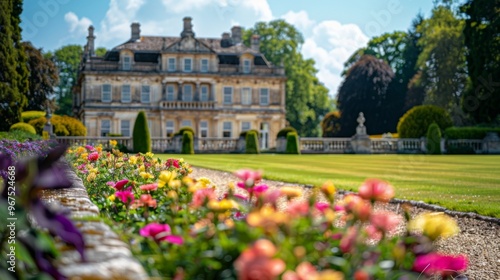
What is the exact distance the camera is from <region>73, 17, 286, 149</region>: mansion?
45969mm

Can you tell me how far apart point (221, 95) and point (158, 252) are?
45.7 meters

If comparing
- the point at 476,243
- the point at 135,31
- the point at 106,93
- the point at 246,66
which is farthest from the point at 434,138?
the point at 135,31

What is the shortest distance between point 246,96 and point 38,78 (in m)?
16.7

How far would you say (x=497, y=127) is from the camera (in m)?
34.1

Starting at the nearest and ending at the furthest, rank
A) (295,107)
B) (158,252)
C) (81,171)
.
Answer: (158,252) < (81,171) < (295,107)

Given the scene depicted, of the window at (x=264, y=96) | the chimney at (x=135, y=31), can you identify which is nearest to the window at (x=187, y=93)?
the window at (x=264, y=96)

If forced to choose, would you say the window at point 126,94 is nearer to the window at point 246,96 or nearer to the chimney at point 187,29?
the chimney at point 187,29

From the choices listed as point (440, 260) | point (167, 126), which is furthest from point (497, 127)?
point (440, 260)

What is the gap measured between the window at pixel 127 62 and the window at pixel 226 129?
9055 millimetres

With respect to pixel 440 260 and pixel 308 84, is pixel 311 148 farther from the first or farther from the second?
pixel 440 260

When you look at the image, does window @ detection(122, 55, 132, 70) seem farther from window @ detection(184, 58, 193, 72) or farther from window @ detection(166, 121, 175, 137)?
window @ detection(166, 121, 175, 137)

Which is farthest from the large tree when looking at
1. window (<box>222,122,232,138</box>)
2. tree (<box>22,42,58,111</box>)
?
tree (<box>22,42,58,111</box>)

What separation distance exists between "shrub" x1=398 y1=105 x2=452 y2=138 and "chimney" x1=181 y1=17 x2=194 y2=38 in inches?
793

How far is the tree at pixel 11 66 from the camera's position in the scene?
2588cm
